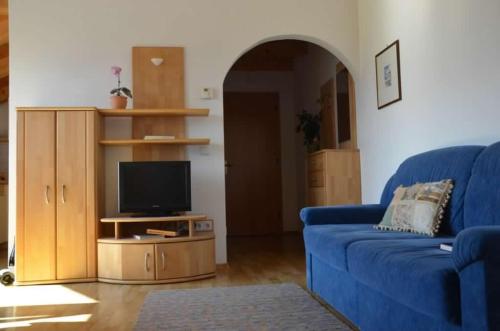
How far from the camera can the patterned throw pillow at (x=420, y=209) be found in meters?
2.56

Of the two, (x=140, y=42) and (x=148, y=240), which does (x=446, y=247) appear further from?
(x=140, y=42)

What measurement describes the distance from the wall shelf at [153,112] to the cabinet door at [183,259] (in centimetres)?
115

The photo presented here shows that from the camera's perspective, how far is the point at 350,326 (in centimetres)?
255

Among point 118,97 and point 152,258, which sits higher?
point 118,97

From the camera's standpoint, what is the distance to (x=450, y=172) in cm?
274

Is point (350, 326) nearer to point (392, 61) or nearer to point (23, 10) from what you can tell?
point (392, 61)

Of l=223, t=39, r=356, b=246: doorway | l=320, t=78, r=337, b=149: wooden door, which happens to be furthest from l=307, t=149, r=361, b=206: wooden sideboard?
l=223, t=39, r=356, b=246: doorway

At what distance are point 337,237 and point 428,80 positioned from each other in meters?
1.58

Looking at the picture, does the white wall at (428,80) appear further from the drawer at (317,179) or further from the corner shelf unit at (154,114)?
the corner shelf unit at (154,114)

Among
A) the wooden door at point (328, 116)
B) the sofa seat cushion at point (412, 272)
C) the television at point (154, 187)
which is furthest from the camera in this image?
the wooden door at point (328, 116)

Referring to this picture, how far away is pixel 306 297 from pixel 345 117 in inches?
106

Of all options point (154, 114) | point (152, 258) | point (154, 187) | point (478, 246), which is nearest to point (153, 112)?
point (154, 114)

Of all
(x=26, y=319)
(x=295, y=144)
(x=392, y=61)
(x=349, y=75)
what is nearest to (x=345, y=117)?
(x=349, y=75)

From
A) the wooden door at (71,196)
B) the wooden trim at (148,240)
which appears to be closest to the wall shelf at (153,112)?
the wooden door at (71,196)
